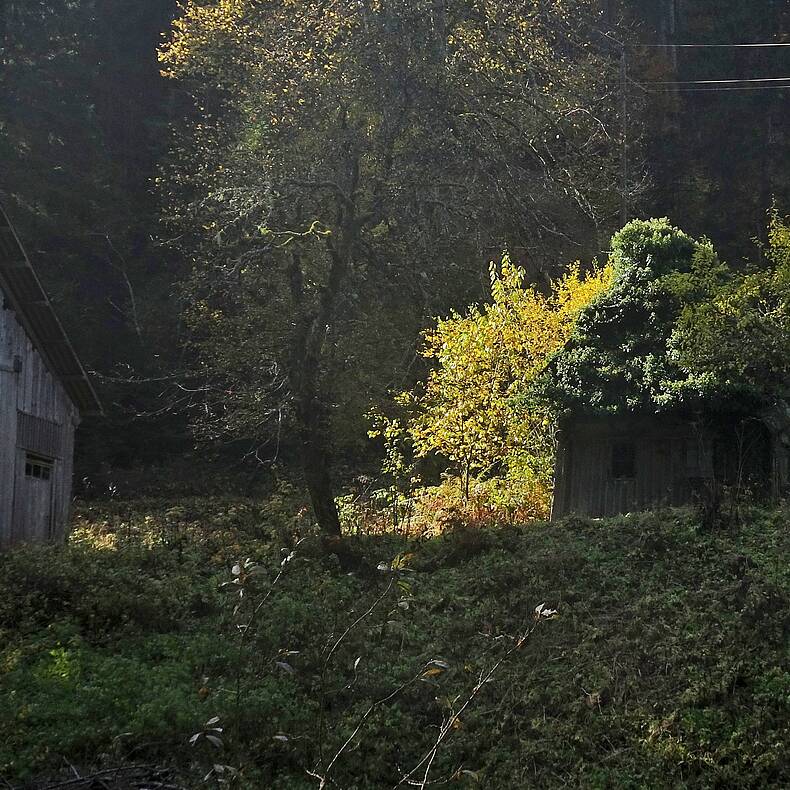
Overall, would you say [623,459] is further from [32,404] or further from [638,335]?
[32,404]

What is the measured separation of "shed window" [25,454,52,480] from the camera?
22414mm

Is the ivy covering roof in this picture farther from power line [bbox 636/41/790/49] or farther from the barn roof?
power line [bbox 636/41/790/49]

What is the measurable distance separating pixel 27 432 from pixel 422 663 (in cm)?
995

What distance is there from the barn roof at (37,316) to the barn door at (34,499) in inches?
64.1

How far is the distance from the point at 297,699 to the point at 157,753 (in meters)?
2.34

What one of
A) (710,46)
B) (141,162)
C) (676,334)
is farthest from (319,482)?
(710,46)

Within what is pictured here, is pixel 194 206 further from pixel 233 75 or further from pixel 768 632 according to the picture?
pixel 768 632

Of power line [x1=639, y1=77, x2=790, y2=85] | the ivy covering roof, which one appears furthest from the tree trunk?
power line [x1=639, y1=77, x2=790, y2=85]

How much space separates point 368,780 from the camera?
13.1 m

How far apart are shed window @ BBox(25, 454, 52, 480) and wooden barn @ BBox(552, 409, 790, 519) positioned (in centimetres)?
1161

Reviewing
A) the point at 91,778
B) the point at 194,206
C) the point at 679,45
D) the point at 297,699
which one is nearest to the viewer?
the point at 91,778

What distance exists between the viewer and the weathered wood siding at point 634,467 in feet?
85.8

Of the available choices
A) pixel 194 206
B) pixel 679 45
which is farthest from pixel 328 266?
pixel 679 45

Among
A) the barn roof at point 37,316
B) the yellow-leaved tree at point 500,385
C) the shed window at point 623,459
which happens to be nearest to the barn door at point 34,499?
the barn roof at point 37,316
